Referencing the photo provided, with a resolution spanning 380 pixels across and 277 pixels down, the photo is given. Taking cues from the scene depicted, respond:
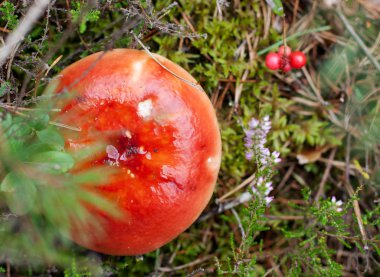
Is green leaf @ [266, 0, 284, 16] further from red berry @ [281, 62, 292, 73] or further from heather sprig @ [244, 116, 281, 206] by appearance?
heather sprig @ [244, 116, 281, 206]

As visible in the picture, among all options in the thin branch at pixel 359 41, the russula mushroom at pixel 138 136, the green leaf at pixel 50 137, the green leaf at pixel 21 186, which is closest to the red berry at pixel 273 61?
the thin branch at pixel 359 41

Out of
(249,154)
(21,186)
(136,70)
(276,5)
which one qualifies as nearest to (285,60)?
(276,5)

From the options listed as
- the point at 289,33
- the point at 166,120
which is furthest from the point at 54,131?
the point at 289,33

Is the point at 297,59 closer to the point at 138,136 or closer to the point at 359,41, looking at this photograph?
the point at 359,41

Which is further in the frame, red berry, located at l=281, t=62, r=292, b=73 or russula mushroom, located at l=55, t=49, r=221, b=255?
red berry, located at l=281, t=62, r=292, b=73

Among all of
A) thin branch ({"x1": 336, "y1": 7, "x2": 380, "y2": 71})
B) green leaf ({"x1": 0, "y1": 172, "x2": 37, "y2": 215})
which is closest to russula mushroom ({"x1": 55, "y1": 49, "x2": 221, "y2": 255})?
green leaf ({"x1": 0, "y1": 172, "x2": 37, "y2": 215})

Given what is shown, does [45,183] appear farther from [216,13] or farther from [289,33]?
[289,33]

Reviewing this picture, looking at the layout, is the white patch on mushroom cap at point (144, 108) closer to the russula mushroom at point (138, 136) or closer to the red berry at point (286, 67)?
the russula mushroom at point (138, 136)
